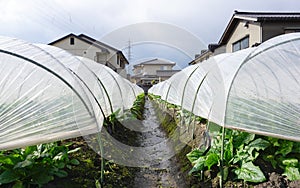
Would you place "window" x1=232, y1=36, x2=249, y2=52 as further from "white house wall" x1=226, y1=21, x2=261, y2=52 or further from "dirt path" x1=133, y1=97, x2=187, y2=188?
"dirt path" x1=133, y1=97, x2=187, y2=188

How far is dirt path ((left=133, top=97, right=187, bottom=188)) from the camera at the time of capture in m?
4.55

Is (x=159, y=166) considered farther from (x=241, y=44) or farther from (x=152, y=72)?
(x=152, y=72)

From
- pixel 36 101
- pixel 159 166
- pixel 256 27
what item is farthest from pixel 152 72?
pixel 36 101

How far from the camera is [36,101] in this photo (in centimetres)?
309

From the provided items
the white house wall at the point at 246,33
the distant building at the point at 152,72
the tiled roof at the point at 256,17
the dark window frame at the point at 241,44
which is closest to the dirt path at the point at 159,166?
the white house wall at the point at 246,33

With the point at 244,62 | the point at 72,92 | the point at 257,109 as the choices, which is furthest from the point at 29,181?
the point at 244,62

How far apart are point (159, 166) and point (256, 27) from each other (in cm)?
1182

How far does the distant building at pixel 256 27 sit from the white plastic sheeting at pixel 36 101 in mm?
11915

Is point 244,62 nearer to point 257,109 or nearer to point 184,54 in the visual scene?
point 257,109

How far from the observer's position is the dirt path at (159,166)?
455cm

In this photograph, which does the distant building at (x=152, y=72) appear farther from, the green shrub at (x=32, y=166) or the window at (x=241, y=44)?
the green shrub at (x=32, y=166)

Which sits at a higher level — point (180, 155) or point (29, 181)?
point (29, 181)

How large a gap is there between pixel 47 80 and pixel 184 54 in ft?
13.7

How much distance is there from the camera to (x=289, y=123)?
3.11 m
